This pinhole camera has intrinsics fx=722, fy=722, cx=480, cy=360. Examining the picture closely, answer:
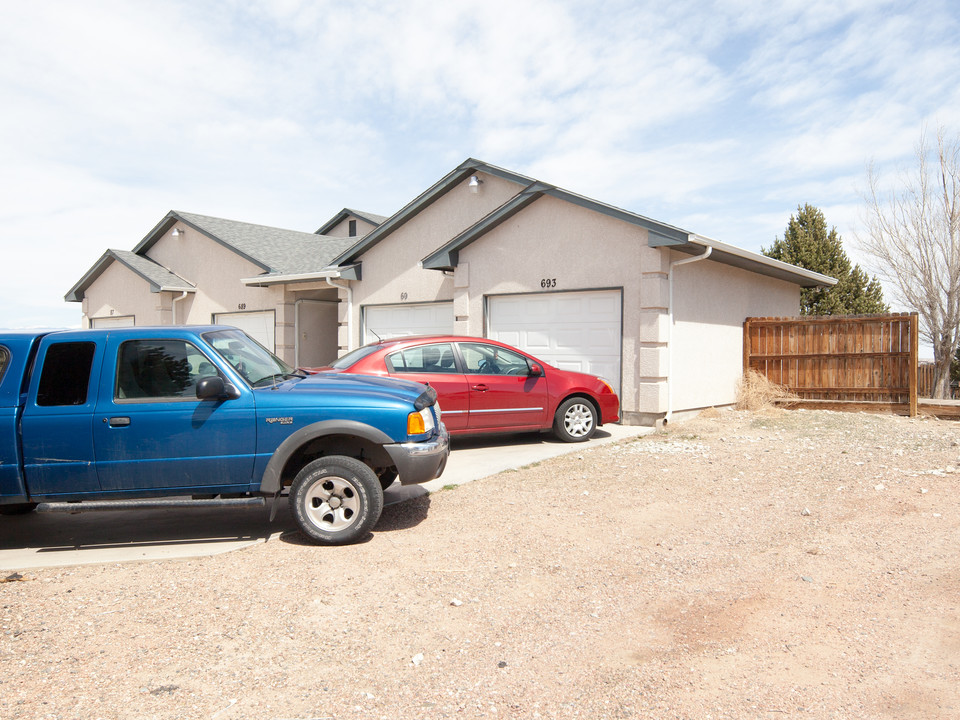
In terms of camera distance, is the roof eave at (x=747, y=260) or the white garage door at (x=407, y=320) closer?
the roof eave at (x=747, y=260)

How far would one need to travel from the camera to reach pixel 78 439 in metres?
5.48

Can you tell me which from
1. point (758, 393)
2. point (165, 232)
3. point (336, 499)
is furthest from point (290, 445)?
point (165, 232)

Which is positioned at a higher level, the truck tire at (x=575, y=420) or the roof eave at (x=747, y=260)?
the roof eave at (x=747, y=260)

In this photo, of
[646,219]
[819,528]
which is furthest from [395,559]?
[646,219]

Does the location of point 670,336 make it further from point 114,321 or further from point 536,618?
point 114,321

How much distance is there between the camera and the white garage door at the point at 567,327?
472 inches

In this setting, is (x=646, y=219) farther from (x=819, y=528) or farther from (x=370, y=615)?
(x=370, y=615)

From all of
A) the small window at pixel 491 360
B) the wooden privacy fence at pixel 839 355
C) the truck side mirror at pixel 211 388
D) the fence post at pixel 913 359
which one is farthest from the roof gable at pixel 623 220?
the truck side mirror at pixel 211 388

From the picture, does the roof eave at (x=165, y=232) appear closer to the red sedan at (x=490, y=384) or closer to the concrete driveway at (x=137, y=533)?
the red sedan at (x=490, y=384)

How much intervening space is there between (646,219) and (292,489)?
25.0 ft

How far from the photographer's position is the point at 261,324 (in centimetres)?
1831

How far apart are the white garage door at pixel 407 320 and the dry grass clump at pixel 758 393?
5925 millimetres

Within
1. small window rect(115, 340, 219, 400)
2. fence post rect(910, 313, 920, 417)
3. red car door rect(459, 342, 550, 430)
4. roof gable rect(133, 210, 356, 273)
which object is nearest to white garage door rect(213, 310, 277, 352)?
roof gable rect(133, 210, 356, 273)

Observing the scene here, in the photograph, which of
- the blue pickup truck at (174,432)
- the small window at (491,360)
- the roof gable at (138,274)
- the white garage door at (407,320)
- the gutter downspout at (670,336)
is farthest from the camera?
the roof gable at (138,274)
